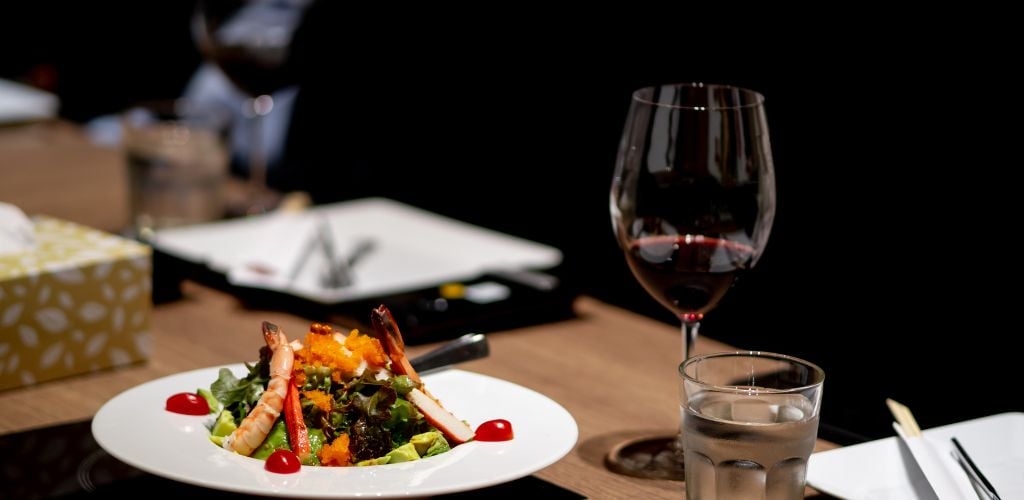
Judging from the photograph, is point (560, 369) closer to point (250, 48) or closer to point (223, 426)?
point (223, 426)

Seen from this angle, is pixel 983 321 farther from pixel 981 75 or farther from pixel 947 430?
pixel 947 430

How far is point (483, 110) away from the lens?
12.4 ft

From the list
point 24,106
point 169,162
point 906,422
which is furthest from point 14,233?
point 24,106

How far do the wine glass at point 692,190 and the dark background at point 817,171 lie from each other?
47cm

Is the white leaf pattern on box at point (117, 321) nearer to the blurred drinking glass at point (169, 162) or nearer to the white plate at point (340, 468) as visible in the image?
the white plate at point (340, 468)

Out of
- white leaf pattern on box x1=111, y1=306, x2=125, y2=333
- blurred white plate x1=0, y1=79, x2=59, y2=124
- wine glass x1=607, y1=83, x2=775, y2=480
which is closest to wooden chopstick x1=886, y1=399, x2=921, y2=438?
wine glass x1=607, y1=83, x2=775, y2=480

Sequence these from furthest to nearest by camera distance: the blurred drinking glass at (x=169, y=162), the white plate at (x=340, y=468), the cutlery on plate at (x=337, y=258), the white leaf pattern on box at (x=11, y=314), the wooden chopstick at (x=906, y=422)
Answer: the blurred drinking glass at (x=169, y=162), the cutlery on plate at (x=337, y=258), the white leaf pattern on box at (x=11, y=314), the wooden chopstick at (x=906, y=422), the white plate at (x=340, y=468)

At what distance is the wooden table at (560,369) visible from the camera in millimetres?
1043

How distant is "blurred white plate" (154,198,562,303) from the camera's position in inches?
64.4

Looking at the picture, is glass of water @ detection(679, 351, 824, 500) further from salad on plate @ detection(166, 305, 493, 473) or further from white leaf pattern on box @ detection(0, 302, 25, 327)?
white leaf pattern on box @ detection(0, 302, 25, 327)

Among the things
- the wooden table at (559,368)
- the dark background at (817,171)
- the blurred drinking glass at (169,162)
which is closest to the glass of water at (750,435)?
the wooden table at (559,368)

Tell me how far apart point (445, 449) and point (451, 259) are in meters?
0.87

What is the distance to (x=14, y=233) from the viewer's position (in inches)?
48.1

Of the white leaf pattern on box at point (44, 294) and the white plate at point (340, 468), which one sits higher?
the white plate at point (340, 468)
